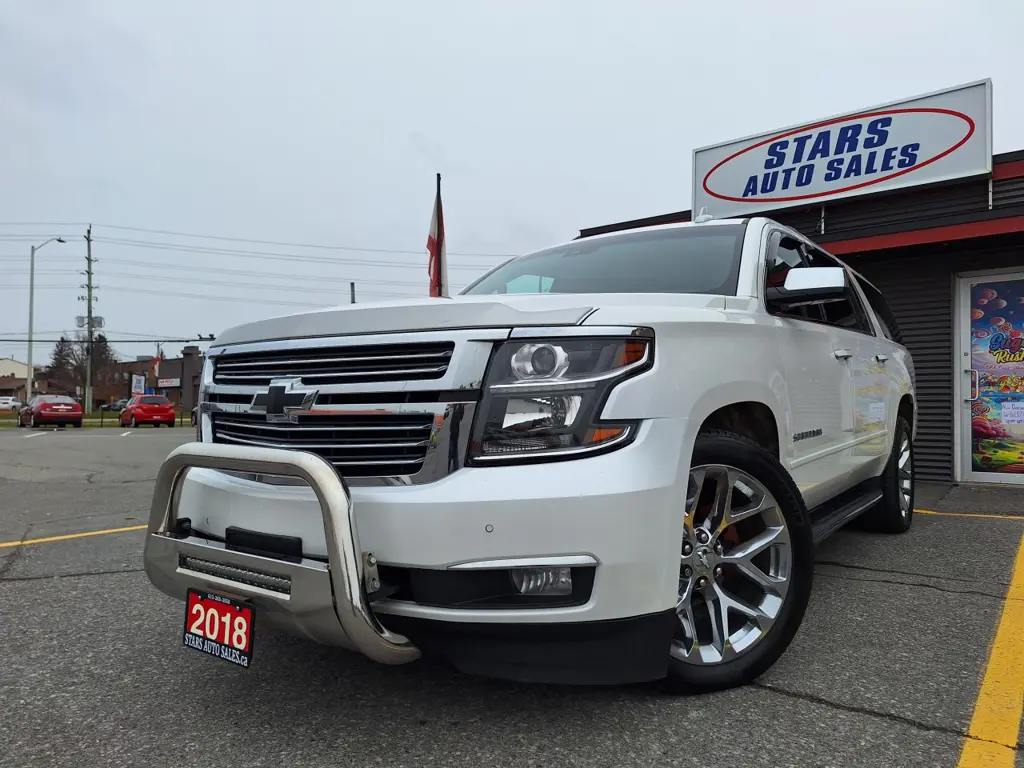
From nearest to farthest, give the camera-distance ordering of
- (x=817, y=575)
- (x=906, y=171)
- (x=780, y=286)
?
(x=780, y=286) → (x=817, y=575) → (x=906, y=171)

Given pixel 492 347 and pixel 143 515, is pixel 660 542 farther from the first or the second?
pixel 143 515

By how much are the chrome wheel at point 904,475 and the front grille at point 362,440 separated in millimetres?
4183

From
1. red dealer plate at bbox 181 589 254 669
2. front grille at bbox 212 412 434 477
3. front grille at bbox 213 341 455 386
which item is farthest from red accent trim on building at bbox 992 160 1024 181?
red dealer plate at bbox 181 589 254 669

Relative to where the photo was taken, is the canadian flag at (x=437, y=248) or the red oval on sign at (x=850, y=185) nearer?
the red oval on sign at (x=850, y=185)

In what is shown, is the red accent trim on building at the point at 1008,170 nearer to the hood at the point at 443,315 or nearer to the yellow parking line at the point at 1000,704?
the yellow parking line at the point at 1000,704

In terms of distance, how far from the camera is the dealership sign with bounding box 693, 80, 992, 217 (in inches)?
307

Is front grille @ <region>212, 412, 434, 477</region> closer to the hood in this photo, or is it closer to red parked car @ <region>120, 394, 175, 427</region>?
the hood

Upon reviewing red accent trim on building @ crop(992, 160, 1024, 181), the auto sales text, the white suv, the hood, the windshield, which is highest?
the auto sales text

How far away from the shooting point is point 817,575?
13.3 feet

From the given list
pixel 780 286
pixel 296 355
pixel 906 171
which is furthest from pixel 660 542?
pixel 906 171

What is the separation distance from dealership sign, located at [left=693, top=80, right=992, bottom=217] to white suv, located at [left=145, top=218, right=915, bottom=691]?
264 inches

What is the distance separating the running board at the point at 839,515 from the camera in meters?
3.20

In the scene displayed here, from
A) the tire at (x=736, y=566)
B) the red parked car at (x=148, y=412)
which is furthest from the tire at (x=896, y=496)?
the red parked car at (x=148, y=412)

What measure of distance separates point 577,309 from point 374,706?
141 cm
